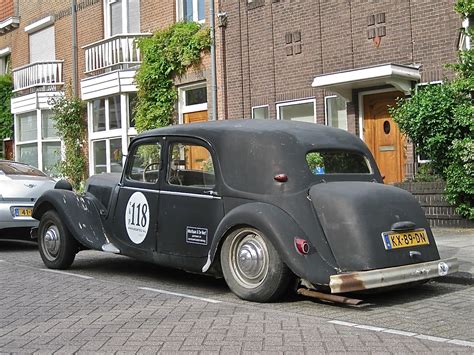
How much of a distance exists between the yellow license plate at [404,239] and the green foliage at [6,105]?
2196 cm

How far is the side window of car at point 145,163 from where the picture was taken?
24.8 feet

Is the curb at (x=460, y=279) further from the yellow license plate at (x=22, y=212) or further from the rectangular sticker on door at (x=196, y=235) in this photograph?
the yellow license plate at (x=22, y=212)

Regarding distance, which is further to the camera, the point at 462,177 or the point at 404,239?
the point at 462,177

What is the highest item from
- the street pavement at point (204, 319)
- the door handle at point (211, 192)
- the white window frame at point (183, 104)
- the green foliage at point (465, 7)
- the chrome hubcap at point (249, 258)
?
the green foliage at point (465, 7)

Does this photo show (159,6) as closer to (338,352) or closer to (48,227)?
(48,227)

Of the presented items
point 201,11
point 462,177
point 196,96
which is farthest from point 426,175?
point 201,11

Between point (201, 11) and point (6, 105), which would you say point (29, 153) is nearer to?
point (6, 105)

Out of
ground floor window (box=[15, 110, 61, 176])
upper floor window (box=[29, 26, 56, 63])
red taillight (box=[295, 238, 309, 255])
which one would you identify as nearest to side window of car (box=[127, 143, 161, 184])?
red taillight (box=[295, 238, 309, 255])

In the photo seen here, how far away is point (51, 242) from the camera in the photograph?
848 centimetres

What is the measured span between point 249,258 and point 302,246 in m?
0.62

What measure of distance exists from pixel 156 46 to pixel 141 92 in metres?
1.35

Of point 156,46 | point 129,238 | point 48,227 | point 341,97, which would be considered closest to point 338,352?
point 129,238

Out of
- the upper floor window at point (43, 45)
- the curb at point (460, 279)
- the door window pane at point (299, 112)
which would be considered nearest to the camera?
the curb at point (460, 279)

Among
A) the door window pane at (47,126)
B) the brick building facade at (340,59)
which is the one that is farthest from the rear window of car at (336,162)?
the door window pane at (47,126)
